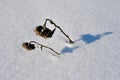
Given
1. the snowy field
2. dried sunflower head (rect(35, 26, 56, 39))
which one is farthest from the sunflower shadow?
dried sunflower head (rect(35, 26, 56, 39))

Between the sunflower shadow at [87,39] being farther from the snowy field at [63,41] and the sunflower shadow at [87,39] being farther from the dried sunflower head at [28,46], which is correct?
the dried sunflower head at [28,46]

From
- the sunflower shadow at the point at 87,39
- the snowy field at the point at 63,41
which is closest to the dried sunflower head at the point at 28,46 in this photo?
the snowy field at the point at 63,41

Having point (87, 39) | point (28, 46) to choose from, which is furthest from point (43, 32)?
point (87, 39)

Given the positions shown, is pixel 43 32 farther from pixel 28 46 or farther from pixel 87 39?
pixel 87 39

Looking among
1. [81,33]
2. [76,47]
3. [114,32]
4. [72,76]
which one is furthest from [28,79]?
[114,32]

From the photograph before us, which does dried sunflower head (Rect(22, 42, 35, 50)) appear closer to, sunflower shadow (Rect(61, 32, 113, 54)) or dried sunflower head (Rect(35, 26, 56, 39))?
dried sunflower head (Rect(35, 26, 56, 39))

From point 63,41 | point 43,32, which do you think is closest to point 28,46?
point 43,32

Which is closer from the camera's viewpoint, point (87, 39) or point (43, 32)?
point (43, 32)

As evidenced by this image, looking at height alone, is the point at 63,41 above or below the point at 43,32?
below

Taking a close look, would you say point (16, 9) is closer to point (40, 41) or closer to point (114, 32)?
point (40, 41)
